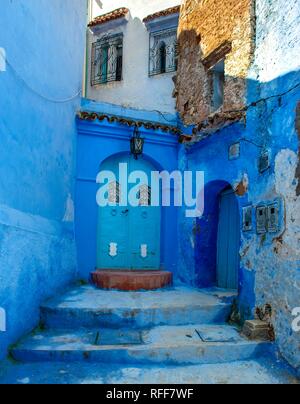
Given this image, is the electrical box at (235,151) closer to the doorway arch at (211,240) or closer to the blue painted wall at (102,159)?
the doorway arch at (211,240)

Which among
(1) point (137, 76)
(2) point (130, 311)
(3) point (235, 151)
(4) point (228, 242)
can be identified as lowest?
(2) point (130, 311)

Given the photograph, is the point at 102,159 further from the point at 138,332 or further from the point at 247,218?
the point at 138,332

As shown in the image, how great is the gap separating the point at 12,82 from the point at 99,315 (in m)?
3.12

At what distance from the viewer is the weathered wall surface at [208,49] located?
5.28 m

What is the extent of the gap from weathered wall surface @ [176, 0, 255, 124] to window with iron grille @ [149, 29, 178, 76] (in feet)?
6.01

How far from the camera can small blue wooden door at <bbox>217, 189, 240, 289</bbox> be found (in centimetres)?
606

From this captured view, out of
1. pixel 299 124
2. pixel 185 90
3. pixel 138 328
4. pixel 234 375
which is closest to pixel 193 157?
pixel 185 90

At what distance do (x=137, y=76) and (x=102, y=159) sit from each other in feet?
13.4

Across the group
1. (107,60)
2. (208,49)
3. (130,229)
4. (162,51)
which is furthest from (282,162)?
(107,60)

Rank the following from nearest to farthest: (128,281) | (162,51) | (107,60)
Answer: (128,281)
(162,51)
(107,60)

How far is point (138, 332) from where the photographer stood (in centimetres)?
438

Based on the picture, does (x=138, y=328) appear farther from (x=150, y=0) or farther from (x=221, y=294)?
(x=150, y=0)

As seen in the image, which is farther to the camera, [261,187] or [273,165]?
[261,187]

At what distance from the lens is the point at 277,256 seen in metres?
4.02
